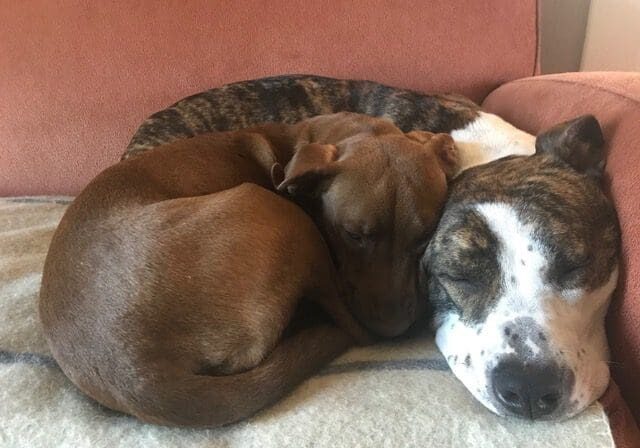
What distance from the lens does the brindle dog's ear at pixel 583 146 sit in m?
1.54

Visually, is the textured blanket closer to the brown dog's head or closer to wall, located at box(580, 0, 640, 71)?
the brown dog's head

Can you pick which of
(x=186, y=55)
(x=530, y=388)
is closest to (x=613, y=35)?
(x=186, y=55)

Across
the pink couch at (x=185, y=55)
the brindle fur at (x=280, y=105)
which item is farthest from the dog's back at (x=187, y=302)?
the pink couch at (x=185, y=55)

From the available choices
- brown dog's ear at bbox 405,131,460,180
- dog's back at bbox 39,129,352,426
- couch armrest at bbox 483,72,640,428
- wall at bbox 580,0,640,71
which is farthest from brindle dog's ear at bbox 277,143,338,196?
wall at bbox 580,0,640,71

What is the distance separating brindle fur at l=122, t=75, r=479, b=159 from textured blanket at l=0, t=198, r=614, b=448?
892 millimetres

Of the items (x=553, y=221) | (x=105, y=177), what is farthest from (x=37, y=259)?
(x=553, y=221)

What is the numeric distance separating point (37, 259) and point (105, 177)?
38 centimetres

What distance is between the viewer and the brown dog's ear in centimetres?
180

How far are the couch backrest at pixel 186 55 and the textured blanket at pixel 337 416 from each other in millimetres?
1060

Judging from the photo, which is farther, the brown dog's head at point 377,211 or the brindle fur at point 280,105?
the brindle fur at point 280,105

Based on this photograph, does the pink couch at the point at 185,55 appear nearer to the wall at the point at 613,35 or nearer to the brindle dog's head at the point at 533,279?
the wall at the point at 613,35

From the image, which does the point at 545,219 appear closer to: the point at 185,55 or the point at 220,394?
the point at 220,394

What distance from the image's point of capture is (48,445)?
1.25 meters

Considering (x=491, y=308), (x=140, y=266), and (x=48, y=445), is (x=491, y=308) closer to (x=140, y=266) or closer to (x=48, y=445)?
(x=140, y=266)
